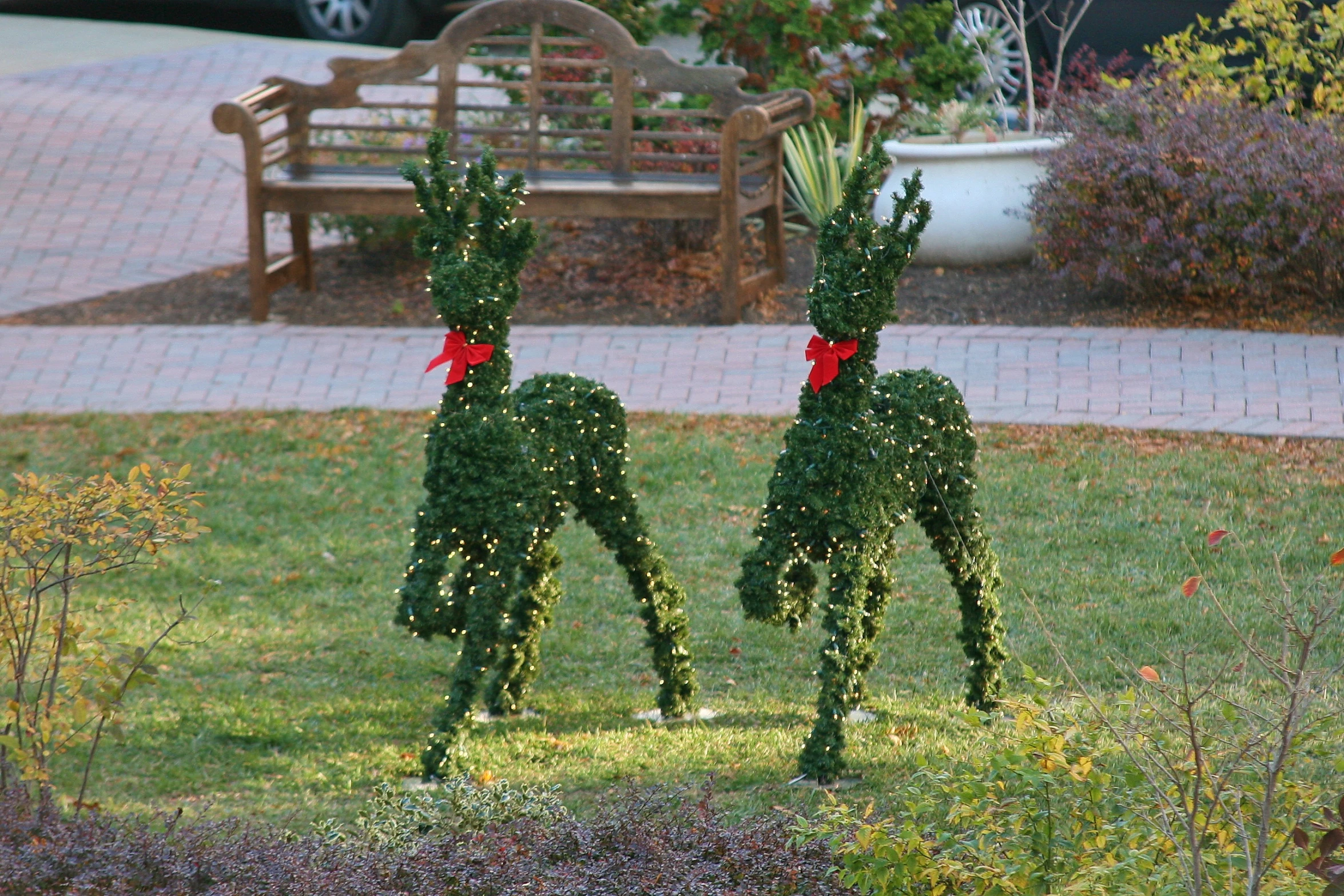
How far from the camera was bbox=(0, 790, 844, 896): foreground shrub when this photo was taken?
10.6 feet

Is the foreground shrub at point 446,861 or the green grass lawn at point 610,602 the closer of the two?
A: the foreground shrub at point 446,861

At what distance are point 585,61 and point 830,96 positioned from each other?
7.51ft

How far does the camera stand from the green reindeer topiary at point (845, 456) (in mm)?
4020

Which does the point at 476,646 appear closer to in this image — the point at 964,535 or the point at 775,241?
the point at 964,535

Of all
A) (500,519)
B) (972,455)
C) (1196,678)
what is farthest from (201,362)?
(1196,678)

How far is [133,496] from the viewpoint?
358 cm

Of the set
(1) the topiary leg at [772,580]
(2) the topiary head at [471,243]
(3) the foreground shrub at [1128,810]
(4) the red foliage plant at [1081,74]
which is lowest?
(4) the red foliage plant at [1081,74]

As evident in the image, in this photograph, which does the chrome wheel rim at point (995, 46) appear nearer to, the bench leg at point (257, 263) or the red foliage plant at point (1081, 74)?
the red foliage plant at point (1081, 74)

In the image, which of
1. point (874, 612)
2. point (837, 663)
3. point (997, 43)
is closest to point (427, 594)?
point (837, 663)

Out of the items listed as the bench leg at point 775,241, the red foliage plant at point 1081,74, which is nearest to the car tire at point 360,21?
the red foliage plant at point 1081,74

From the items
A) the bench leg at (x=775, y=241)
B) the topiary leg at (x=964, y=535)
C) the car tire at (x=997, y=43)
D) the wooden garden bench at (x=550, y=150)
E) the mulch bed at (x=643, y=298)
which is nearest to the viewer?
the topiary leg at (x=964, y=535)

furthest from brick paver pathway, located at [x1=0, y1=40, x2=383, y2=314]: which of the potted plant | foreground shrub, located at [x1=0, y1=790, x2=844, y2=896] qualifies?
foreground shrub, located at [x1=0, y1=790, x2=844, y2=896]

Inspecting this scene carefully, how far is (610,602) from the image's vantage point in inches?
230

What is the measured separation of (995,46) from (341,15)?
7685 mm
